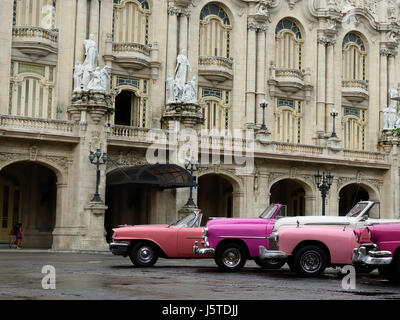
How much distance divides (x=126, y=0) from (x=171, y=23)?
273 cm

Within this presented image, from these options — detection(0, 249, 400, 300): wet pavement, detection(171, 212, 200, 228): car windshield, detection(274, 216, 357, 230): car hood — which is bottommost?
detection(0, 249, 400, 300): wet pavement

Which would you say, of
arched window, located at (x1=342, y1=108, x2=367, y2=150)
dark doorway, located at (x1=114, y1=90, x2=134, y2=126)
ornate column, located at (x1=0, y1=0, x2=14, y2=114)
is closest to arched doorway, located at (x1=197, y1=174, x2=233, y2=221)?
dark doorway, located at (x1=114, y1=90, x2=134, y2=126)

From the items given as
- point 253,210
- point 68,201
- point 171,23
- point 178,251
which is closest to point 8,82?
point 68,201

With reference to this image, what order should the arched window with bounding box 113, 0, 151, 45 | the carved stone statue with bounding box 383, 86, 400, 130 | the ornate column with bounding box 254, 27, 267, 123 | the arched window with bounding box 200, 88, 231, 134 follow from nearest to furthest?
1. the arched window with bounding box 113, 0, 151, 45
2. the arched window with bounding box 200, 88, 231, 134
3. the ornate column with bounding box 254, 27, 267, 123
4. the carved stone statue with bounding box 383, 86, 400, 130

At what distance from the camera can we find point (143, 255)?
851 inches

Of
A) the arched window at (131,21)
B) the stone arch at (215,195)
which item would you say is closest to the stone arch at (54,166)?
the arched window at (131,21)

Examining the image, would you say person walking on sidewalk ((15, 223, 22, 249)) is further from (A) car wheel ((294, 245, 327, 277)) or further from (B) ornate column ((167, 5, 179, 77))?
(A) car wheel ((294, 245, 327, 277))

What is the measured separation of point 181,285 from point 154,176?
2037 centimetres

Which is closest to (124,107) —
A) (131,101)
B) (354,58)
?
(131,101)

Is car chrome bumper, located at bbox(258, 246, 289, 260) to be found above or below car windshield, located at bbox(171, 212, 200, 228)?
below

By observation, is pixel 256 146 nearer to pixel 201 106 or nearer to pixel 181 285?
pixel 201 106

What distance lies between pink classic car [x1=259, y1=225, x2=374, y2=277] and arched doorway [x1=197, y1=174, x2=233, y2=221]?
2587 cm

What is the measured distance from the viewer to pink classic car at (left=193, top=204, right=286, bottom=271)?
20.1 meters

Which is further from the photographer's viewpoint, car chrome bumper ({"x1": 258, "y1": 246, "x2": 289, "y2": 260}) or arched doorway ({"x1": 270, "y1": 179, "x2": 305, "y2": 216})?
arched doorway ({"x1": 270, "y1": 179, "x2": 305, "y2": 216})
